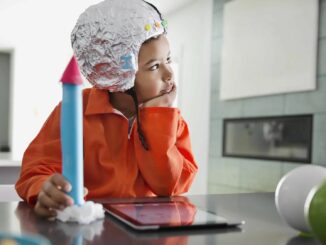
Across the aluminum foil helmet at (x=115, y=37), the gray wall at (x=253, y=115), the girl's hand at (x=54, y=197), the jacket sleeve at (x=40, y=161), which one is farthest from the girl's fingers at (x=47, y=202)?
the gray wall at (x=253, y=115)

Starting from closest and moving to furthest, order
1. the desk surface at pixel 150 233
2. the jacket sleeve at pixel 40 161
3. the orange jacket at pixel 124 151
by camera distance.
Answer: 1. the desk surface at pixel 150 233
2. the jacket sleeve at pixel 40 161
3. the orange jacket at pixel 124 151

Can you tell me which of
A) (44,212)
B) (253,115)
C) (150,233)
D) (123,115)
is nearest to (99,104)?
(123,115)

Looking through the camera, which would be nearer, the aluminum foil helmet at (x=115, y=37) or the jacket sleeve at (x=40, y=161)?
the jacket sleeve at (x=40, y=161)

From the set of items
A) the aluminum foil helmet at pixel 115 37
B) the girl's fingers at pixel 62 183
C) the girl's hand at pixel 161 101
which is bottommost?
the girl's fingers at pixel 62 183

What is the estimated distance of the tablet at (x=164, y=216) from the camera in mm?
552

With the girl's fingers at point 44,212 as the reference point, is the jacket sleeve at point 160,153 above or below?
above

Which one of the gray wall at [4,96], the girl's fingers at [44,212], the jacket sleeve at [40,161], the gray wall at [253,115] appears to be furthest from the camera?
the gray wall at [4,96]

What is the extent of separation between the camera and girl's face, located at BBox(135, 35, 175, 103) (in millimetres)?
966

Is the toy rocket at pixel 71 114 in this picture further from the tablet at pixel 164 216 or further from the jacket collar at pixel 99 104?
the jacket collar at pixel 99 104

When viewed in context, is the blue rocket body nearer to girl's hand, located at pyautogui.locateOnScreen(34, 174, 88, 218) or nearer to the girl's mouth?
girl's hand, located at pyautogui.locateOnScreen(34, 174, 88, 218)

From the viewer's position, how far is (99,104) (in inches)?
37.9

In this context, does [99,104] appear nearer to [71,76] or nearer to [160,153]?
[160,153]

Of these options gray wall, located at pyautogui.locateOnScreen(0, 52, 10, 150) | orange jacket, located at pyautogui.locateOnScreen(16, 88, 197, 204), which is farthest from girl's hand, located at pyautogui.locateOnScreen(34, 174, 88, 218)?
gray wall, located at pyautogui.locateOnScreen(0, 52, 10, 150)

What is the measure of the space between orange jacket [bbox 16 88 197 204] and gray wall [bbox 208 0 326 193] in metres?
1.92
